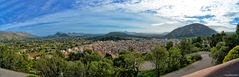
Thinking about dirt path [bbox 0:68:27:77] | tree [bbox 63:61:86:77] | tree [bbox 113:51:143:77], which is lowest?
dirt path [bbox 0:68:27:77]

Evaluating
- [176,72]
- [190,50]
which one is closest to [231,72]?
[176,72]

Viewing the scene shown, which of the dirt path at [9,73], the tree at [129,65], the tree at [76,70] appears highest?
the tree at [76,70]

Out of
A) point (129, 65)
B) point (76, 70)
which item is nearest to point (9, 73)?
point (129, 65)

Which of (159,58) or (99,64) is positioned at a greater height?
(99,64)

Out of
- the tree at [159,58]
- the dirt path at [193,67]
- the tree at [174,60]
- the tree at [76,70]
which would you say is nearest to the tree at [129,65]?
the tree at [159,58]

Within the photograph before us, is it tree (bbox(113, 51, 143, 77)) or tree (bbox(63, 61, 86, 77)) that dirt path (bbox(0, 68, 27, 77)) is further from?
tree (bbox(63, 61, 86, 77))

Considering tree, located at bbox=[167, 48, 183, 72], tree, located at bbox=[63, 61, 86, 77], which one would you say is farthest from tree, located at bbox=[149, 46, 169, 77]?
tree, located at bbox=[63, 61, 86, 77]

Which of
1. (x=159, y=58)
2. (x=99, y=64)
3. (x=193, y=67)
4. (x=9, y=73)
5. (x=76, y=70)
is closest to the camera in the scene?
(x=76, y=70)

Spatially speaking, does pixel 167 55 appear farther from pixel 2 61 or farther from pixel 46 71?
pixel 2 61

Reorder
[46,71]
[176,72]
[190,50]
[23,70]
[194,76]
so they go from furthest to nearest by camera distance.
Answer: [190,50] → [23,70] → [176,72] → [46,71] → [194,76]

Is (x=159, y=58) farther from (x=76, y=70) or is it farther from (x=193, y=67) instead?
(x=76, y=70)

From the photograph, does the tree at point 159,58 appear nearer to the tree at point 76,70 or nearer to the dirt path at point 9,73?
the tree at point 76,70
